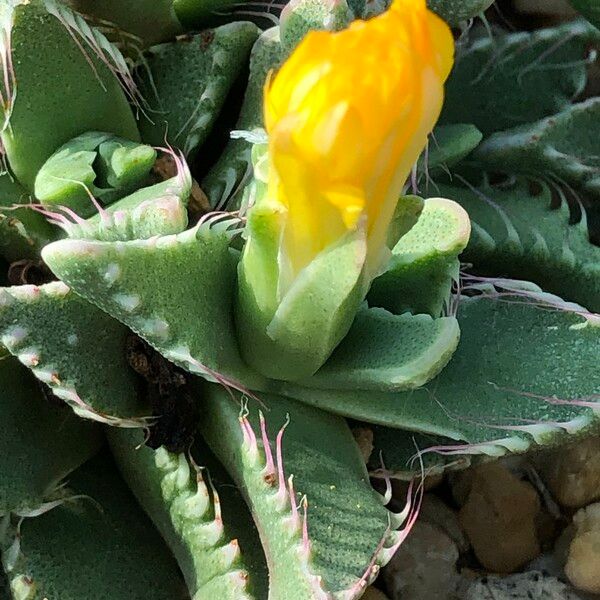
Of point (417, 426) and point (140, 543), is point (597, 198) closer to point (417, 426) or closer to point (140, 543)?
point (417, 426)

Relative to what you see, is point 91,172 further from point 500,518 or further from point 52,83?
point 500,518

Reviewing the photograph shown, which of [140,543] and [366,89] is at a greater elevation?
[366,89]

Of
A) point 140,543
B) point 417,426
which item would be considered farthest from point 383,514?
point 140,543

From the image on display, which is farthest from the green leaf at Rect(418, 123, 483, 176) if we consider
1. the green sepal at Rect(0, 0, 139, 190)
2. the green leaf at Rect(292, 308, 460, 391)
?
the green sepal at Rect(0, 0, 139, 190)

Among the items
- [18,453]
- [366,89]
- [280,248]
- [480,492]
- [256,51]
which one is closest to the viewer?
[366,89]

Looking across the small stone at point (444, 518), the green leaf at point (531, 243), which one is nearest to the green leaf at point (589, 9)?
the green leaf at point (531, 243)

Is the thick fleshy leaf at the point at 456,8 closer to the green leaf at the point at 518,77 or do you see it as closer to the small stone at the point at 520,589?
the green leaf at the point at 518,77

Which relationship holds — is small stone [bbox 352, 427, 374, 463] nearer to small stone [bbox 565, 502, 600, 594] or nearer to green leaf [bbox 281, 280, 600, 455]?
green leaf [bbox 281, 280, 600, 455]
